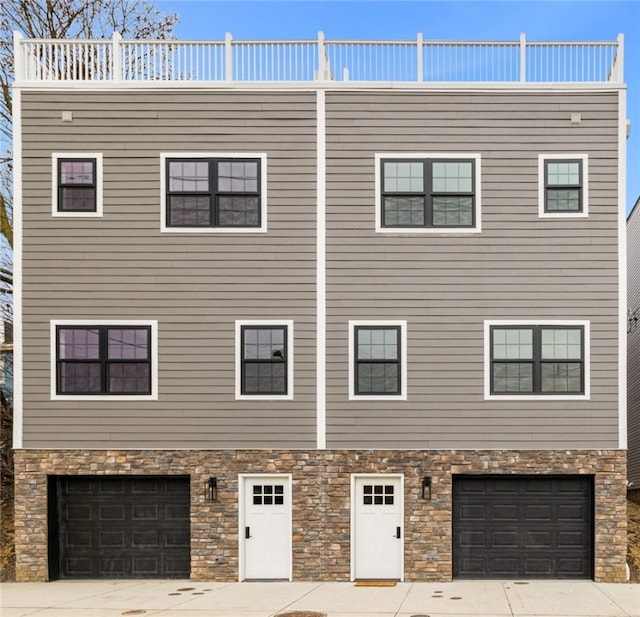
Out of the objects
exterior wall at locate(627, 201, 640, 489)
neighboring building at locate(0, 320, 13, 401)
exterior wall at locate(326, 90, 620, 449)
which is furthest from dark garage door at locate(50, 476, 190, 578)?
exterior wall at locate(627, 201, 640, 489)

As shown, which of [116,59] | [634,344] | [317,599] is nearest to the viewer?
[317,599]

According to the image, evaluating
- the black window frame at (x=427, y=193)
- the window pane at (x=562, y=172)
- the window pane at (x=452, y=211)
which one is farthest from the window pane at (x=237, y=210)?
the window pane at (x=562, y=172)

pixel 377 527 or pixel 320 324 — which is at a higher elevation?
pixel 320 324

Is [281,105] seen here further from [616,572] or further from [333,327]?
[616,572]

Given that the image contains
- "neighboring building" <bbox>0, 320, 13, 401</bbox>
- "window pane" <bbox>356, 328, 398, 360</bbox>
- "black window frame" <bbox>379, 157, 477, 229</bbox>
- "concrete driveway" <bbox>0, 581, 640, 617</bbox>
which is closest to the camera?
"concrete driveway" <bbox>0, 581, 640, 617</bbox>

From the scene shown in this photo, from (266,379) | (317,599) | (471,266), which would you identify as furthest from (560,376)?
(317,599)

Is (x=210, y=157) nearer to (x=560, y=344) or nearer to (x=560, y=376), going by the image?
(x=560, y=344)

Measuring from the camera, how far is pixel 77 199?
1454 cm

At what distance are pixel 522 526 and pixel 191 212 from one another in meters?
8.60

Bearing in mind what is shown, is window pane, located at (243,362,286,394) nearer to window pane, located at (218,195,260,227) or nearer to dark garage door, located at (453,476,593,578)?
window pane, located at (218,195,260,227)

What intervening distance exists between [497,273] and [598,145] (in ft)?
10.1

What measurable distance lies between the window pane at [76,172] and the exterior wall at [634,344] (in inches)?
610

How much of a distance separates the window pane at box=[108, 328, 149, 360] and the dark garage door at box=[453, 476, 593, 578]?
21.0ft

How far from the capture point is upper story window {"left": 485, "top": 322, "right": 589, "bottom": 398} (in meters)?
14.1
